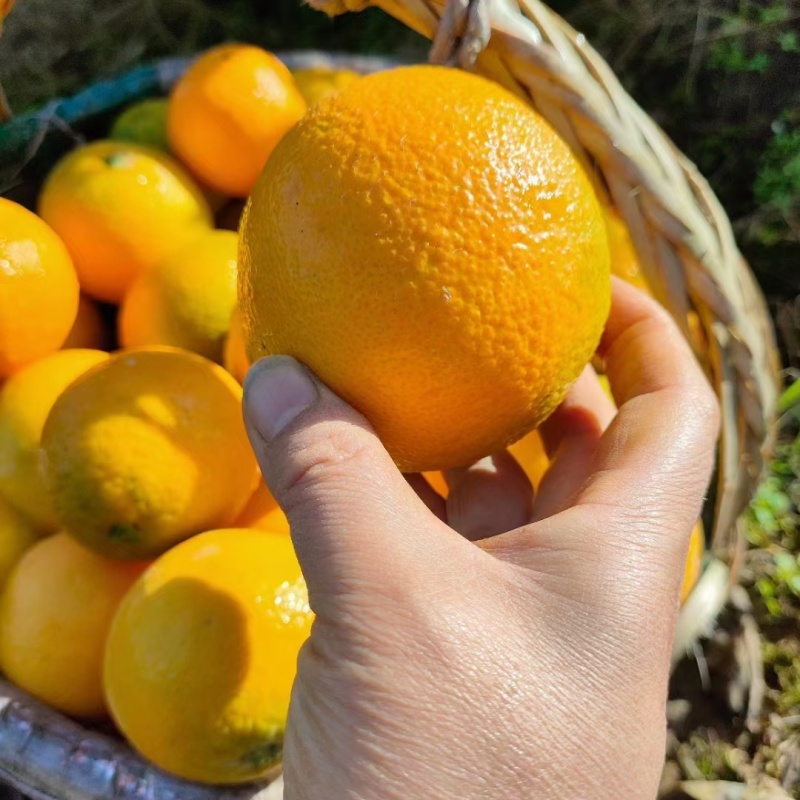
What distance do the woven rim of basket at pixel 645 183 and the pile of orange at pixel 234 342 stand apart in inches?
9.8

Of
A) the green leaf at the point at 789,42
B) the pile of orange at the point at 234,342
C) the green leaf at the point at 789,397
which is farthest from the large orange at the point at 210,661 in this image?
the green leaf at the point at 789,42

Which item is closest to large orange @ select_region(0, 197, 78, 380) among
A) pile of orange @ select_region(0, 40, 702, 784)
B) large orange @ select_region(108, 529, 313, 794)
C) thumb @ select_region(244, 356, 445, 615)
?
pile of orange @ select_region(0, 40, 702, 784)

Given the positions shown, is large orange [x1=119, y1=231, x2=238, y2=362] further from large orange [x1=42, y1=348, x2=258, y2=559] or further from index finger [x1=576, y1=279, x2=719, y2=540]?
index finger [x1=576, y1=279, x2=719, y2=540]

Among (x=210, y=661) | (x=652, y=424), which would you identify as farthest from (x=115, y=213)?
(x=652, y=424)

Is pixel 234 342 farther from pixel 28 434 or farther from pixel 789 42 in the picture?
pixel 789 42

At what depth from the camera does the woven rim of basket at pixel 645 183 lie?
3.42 feet

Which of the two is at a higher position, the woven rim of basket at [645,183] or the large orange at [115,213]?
the woven rim of basket at [645,183]

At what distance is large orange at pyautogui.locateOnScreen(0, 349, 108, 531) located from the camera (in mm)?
1162

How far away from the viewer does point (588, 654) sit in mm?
756

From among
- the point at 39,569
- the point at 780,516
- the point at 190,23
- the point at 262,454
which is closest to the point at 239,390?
the point at 262,454

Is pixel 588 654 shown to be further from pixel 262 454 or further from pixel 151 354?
pixel 151 354

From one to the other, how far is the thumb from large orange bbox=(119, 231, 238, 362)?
546 mm

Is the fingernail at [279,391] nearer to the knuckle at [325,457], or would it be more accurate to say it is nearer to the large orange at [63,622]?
the knuckle at [325,457]

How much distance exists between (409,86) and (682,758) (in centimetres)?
151
